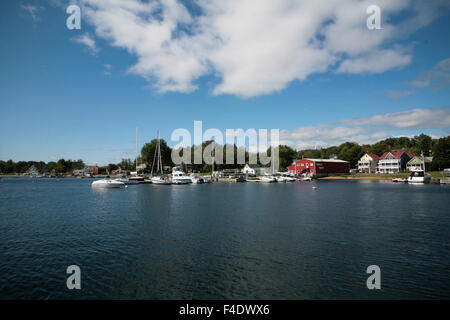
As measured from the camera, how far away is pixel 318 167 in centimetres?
12912

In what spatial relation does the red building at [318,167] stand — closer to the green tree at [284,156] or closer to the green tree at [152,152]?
the green tree at [284,156]

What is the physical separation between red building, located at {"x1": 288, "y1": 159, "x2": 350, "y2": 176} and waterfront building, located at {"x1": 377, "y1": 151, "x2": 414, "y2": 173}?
19.3 meters

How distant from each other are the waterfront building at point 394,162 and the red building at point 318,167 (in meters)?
19.3

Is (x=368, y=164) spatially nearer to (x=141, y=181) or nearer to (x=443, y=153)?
(x=443, y=153)

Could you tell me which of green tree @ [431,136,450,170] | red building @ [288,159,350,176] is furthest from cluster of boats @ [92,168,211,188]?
green tree @ [431,136,450,170]

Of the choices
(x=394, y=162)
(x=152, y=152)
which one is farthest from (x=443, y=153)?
(x=152, y=152)

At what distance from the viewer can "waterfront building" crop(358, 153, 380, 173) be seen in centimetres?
14462

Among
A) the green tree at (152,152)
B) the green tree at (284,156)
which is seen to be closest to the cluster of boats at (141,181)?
the green tree at (152,152)

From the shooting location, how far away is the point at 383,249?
17.5 meters

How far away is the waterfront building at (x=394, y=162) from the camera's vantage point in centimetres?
13050

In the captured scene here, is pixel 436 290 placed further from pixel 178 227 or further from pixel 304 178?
pixel 304 178

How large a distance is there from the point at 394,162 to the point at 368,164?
15335 mm

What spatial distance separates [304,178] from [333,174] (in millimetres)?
25969
